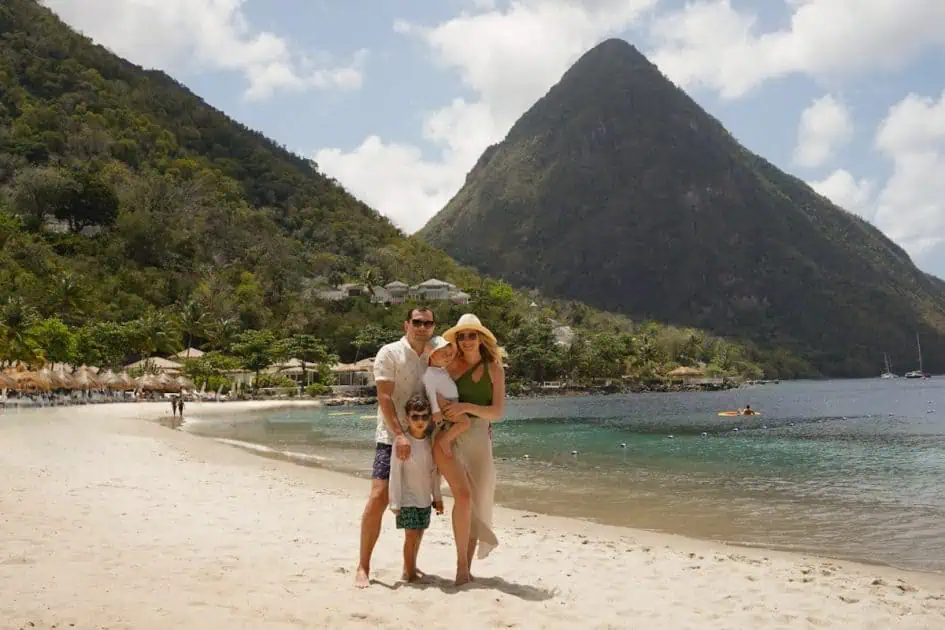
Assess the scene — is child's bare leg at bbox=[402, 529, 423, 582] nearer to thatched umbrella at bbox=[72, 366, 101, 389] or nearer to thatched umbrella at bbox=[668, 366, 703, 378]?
thatched umbrella at bbox=[72, 366, 101, 389]

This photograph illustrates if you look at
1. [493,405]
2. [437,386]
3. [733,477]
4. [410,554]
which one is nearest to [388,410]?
[437,386]

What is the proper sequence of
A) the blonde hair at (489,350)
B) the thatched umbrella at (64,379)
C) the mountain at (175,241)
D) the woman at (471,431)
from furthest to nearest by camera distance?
the mountain at (175,241) < the thatched umbrella at (64,379) < the blonde hair at (489,350) < the woman at (471,431)

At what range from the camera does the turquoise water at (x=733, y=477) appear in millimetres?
9500

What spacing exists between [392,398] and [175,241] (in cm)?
8733

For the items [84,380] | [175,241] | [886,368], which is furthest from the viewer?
[886,368]

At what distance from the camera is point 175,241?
84875 millimetres

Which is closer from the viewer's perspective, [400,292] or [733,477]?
[733,477]

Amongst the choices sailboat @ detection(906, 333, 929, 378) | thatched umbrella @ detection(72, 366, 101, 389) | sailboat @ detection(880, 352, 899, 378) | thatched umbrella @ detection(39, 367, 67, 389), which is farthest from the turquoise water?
sailboat @ detection(880, 352, 899, 378)

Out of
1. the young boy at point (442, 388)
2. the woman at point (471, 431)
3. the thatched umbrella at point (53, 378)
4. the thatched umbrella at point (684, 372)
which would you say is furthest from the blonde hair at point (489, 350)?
the thatched umbrella at point (684, 372)

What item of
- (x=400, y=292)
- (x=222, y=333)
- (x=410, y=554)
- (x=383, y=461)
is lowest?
(x=410, y=554)

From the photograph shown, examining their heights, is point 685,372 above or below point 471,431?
above

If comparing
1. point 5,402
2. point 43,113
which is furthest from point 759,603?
point 43,113

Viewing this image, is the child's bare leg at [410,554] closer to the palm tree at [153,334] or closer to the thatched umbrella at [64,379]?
the thatched umbrella at [64,379]

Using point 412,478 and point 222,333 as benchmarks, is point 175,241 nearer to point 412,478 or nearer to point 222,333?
point 222,333
